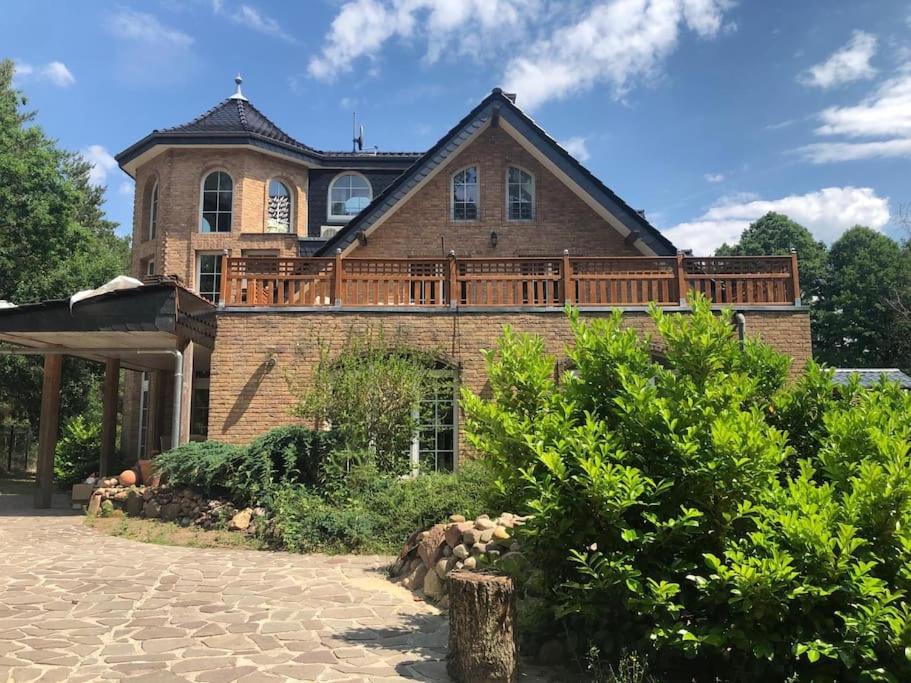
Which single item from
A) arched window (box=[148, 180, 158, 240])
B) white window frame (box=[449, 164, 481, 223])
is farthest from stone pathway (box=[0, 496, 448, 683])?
arched window (box=[148, 180, 158, 240])

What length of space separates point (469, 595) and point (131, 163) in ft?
62.1

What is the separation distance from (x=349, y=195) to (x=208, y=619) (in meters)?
15.6

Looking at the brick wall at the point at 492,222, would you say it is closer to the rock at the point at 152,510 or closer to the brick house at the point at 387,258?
the brick house at the point at 387,258

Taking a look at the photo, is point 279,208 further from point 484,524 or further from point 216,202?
point 484,524

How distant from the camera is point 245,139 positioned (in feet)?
58.6

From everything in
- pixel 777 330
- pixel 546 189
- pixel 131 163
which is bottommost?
pixel 777 330

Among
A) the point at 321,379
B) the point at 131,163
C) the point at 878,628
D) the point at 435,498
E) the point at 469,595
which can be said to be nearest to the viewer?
the point at 878,628

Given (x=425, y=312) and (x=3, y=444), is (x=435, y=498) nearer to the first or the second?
(x=425, y=312)

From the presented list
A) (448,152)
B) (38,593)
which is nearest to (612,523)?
(38,593)

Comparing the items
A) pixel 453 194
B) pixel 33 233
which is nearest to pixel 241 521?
pixel 453 194

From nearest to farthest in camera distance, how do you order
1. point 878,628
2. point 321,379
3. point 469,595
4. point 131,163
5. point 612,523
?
point 878,628 → point 612,523 → point 469,595 → point 321,379 → point 131,163

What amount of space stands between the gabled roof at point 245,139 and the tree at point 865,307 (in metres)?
24.6

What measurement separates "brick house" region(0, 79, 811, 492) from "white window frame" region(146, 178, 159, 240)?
6 cm

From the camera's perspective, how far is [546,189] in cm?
1599
